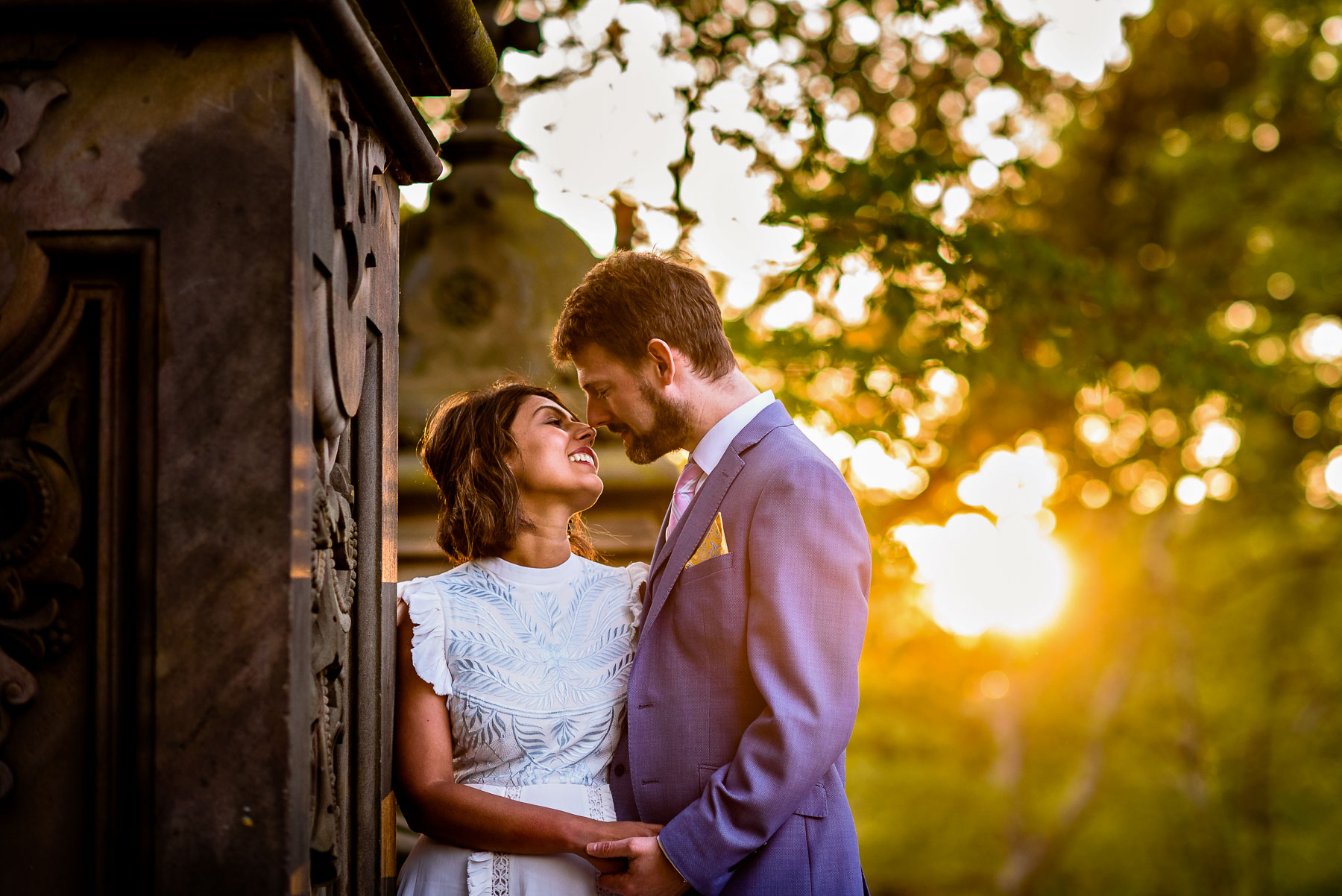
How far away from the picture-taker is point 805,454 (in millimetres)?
2768

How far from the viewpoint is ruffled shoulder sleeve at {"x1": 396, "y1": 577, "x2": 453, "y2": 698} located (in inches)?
108

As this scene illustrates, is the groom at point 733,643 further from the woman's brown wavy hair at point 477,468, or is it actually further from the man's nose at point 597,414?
the woman's brown wavy hair at point 477,468

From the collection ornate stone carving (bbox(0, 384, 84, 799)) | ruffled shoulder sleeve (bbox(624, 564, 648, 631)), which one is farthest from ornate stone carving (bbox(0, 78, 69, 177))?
ruffled shoulder sleeve (bbox(624, 564, 648, 631))

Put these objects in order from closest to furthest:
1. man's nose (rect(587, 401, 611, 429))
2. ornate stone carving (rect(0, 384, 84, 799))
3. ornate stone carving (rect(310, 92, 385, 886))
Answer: ornate stone carving (rect(0, 384, 84, 799))
ornate stone carving (rect(310, 92, 385, 886))
man's nose (rect(587, 401, 611, 429))

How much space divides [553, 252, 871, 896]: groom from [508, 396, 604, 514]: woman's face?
18 centimetres

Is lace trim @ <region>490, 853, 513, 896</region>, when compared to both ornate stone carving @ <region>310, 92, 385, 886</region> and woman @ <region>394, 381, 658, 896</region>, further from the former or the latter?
ornate stone carving @ <region>310, 92, 385, 886</region>

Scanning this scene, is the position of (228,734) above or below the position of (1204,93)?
below

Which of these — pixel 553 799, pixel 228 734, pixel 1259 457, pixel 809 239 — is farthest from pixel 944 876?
pixel 228 734

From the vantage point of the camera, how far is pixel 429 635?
2.78m

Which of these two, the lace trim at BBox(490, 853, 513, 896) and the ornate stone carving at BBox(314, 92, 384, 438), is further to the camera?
the lace trim at BBox(490, 853, 513, 896)

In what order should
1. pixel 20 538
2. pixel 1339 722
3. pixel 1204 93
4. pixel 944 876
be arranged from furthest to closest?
pixel 944 876 → pixel 1339 722 → pixel 1204 93 → pixel 20 538

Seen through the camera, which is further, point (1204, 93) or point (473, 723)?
point (1204, 93)

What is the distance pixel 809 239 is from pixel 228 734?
436 centimetres

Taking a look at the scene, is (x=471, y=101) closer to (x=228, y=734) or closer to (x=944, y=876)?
(x=228, y=734)
